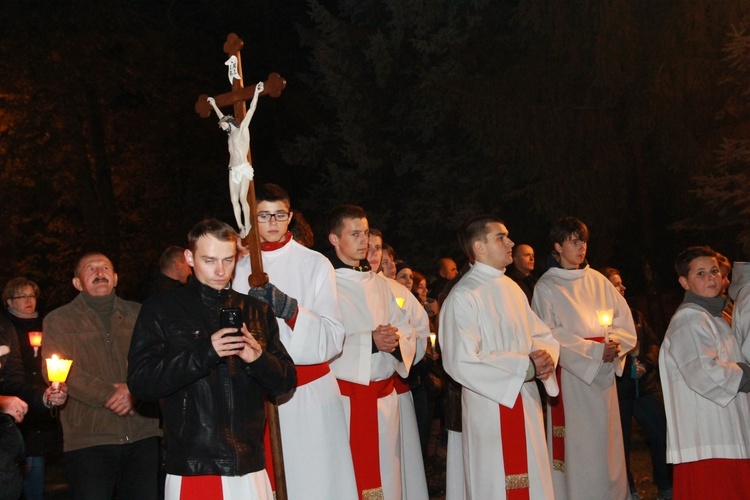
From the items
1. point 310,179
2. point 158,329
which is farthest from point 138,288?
point 158,329

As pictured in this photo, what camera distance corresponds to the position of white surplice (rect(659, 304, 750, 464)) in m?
6.98

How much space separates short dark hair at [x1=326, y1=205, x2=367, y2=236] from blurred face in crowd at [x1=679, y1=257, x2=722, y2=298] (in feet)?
8.17

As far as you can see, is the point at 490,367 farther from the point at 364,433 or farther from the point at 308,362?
the point at 308,362

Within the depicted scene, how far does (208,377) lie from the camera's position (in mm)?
4859

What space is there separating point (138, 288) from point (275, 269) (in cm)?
1731

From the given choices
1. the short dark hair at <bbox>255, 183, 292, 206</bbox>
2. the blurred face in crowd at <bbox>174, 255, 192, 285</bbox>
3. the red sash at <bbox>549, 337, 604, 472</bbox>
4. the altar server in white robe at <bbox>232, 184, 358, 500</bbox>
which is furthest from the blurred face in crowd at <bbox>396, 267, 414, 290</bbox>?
the short dark hair at <bbox>255, 183, 292, 206</bbox>

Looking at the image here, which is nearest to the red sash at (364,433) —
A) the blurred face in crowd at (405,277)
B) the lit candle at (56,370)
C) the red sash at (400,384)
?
the red sash at (400,384)

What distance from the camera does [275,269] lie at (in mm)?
6598

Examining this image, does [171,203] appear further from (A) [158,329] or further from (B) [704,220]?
(A) [158,329]

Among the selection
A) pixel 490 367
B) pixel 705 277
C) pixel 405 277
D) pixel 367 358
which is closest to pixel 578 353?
pixel 705 277

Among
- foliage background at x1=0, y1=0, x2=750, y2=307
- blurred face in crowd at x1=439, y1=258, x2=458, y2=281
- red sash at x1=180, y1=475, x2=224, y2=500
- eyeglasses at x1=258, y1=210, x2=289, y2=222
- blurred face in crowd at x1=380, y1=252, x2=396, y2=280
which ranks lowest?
red sash at x1=180, y1=475, x2=224, y2=500

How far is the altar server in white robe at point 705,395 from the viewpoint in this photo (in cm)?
698

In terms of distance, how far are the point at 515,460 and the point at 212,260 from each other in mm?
3128

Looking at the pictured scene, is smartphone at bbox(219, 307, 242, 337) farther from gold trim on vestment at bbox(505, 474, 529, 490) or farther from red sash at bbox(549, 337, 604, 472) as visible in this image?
Result: red sash at bbox(549, 337, 604, 472)
